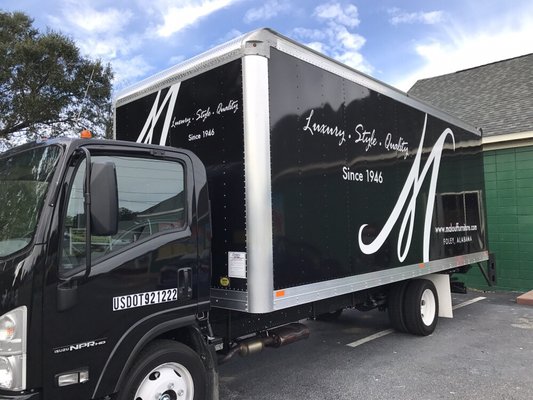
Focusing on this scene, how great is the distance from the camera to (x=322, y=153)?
15.2 ft

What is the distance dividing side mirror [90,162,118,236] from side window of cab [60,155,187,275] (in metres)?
0.05

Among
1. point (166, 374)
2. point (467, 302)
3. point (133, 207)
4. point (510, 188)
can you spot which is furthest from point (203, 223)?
point (510, 188)

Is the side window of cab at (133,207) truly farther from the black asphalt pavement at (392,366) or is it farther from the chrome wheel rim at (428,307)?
the chrome wheel rim at (428,307)

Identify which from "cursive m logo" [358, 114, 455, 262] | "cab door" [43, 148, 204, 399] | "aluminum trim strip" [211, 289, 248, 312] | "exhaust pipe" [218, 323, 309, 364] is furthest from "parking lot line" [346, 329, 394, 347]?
"cab door" [43, 148, 204, 399]

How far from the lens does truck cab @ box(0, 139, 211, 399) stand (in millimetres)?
2762

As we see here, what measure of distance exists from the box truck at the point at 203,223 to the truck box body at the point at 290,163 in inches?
0.7

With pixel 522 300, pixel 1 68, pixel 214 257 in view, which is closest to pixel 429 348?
pixel 214 257

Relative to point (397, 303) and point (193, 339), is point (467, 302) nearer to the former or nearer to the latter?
point (397, 303)

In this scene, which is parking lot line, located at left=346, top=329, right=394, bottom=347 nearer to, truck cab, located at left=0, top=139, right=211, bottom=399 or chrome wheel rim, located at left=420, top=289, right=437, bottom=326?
chrome wheel rim, located at left=420, top=289, right=437, bottom=326

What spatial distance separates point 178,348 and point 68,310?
92cm

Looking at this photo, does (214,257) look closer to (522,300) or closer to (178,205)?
(178,205)

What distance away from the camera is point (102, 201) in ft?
9.28

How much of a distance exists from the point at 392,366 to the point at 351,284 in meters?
1.33

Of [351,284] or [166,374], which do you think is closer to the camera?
[166,374]
